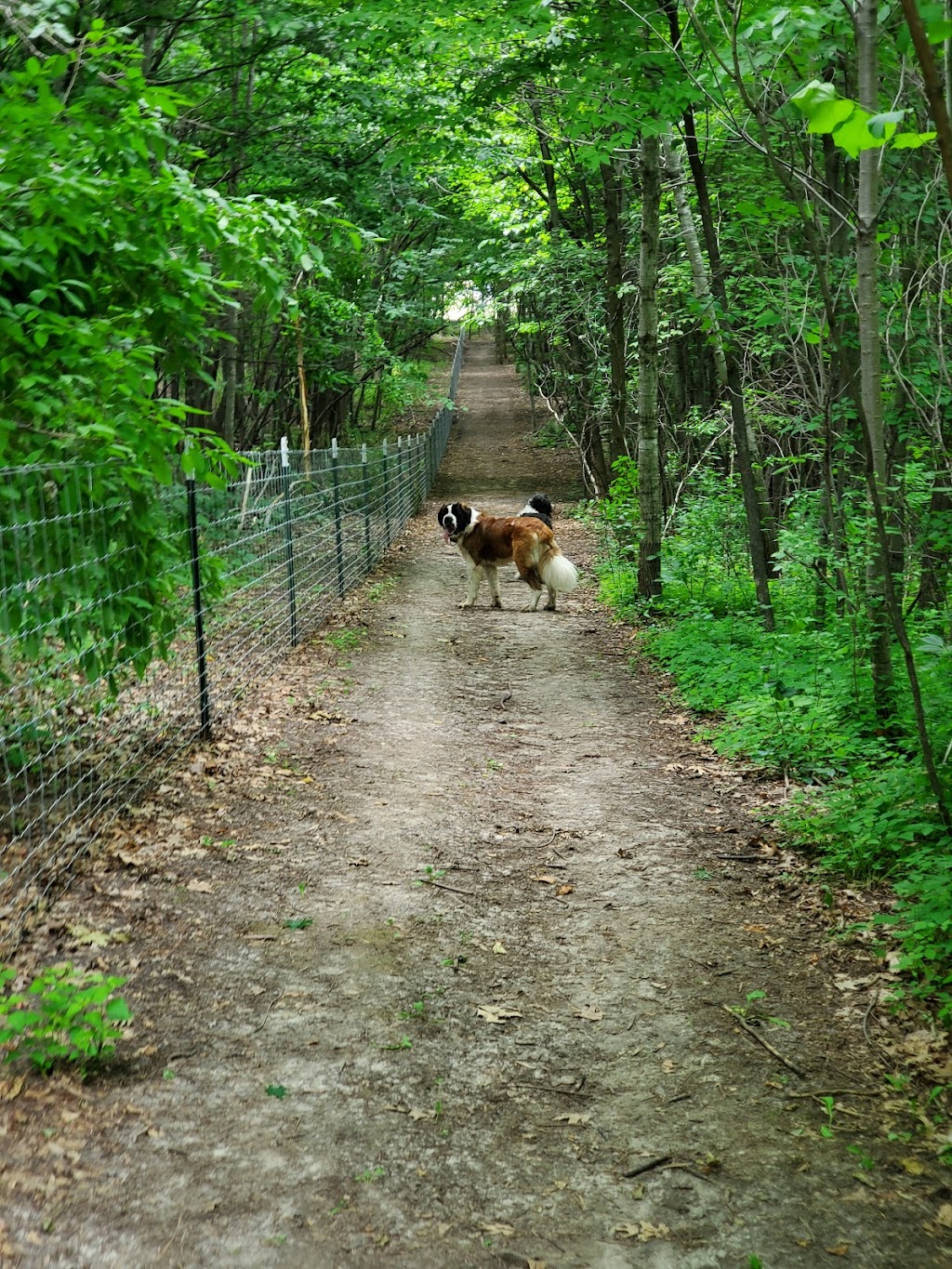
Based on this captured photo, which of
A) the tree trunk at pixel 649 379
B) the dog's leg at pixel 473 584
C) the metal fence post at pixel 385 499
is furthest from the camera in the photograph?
the metal fence post at pixel 385 499

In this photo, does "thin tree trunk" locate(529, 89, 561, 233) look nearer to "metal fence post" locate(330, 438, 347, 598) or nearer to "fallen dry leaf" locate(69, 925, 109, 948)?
"metal fence post" locate(330, 438, 347, 598)

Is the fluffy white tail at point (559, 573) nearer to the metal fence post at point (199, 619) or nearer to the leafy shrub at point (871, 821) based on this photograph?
the metal fence post at point (199, 619)

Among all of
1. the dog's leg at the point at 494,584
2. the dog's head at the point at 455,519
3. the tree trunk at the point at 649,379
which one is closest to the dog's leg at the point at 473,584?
the dog's leg at the point at 494,584

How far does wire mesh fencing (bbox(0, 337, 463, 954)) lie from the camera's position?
4605mm

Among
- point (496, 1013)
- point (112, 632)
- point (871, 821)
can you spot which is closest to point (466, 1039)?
point (496, 1013)

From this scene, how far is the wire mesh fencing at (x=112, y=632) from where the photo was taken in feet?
15.1

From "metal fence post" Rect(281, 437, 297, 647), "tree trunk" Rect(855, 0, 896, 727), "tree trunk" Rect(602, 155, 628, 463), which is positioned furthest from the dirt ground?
"tree trunk" Rect(602, 155, 628, 463)

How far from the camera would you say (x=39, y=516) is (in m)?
4.74

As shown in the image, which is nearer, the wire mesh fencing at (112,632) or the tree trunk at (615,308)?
the wire mesh fencing at (112,632)

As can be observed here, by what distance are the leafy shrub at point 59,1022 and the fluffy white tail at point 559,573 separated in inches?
356

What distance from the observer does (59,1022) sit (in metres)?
3.51

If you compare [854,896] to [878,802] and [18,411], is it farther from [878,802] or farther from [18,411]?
[18,411]

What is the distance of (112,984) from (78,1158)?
0.63 m

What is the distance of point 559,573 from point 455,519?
140cm
